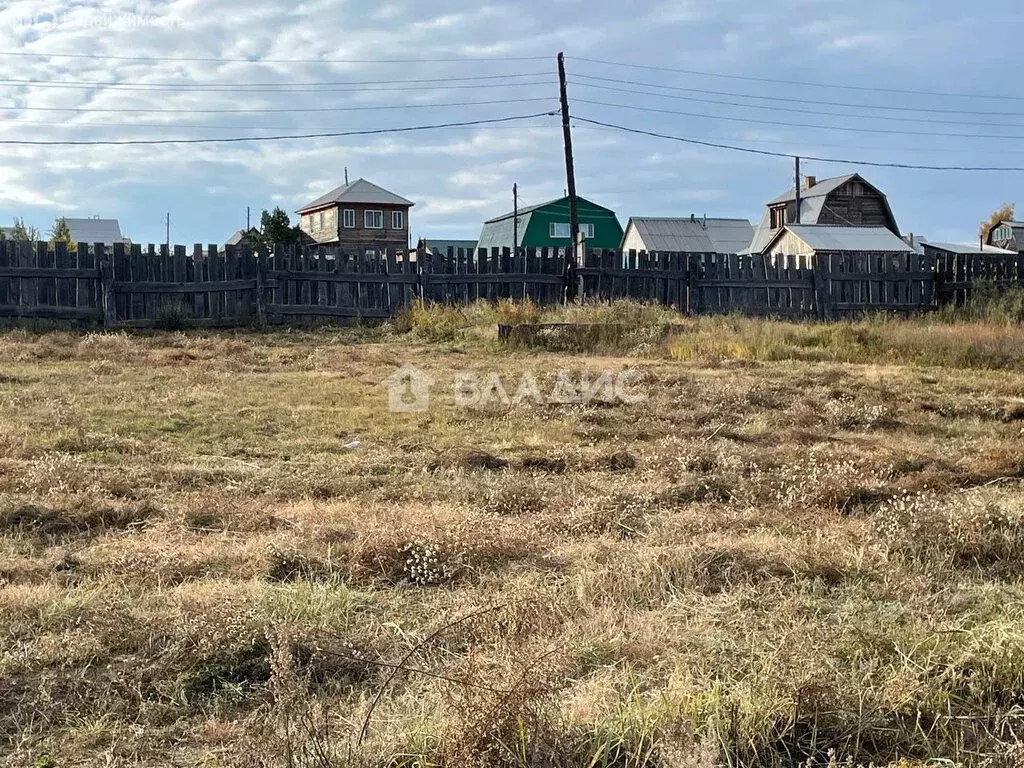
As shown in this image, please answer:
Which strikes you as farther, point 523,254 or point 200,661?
point 523,254

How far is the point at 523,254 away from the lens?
17.2 meters

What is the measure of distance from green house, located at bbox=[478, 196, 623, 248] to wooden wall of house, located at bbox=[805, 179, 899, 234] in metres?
14.0

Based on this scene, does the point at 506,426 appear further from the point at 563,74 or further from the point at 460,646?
the point at 563,74

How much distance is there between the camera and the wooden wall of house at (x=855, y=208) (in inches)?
1751

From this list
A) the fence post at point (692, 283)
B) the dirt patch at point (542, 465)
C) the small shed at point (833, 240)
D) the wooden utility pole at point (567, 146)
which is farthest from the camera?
the small shed at point (833, 240)

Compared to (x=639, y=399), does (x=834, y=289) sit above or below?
above

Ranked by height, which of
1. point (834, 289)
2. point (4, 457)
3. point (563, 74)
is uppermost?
point (563, 74)

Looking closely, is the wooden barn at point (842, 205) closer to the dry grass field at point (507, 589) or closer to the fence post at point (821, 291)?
the fence post at point (821, 291)

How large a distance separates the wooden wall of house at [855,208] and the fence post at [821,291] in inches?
1149

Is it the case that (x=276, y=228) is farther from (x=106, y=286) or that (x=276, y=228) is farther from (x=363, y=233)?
(x=106, y=286)

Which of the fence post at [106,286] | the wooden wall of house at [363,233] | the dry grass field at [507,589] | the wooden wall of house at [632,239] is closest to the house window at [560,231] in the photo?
the wooden wall of house at [632,239]

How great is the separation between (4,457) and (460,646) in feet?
11.6

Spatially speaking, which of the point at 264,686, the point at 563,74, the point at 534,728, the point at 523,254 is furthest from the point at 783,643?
the point at 563,74

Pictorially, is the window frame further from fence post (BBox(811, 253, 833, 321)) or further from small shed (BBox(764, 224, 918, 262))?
fence post (BBox(811, 253, 833, 321))
